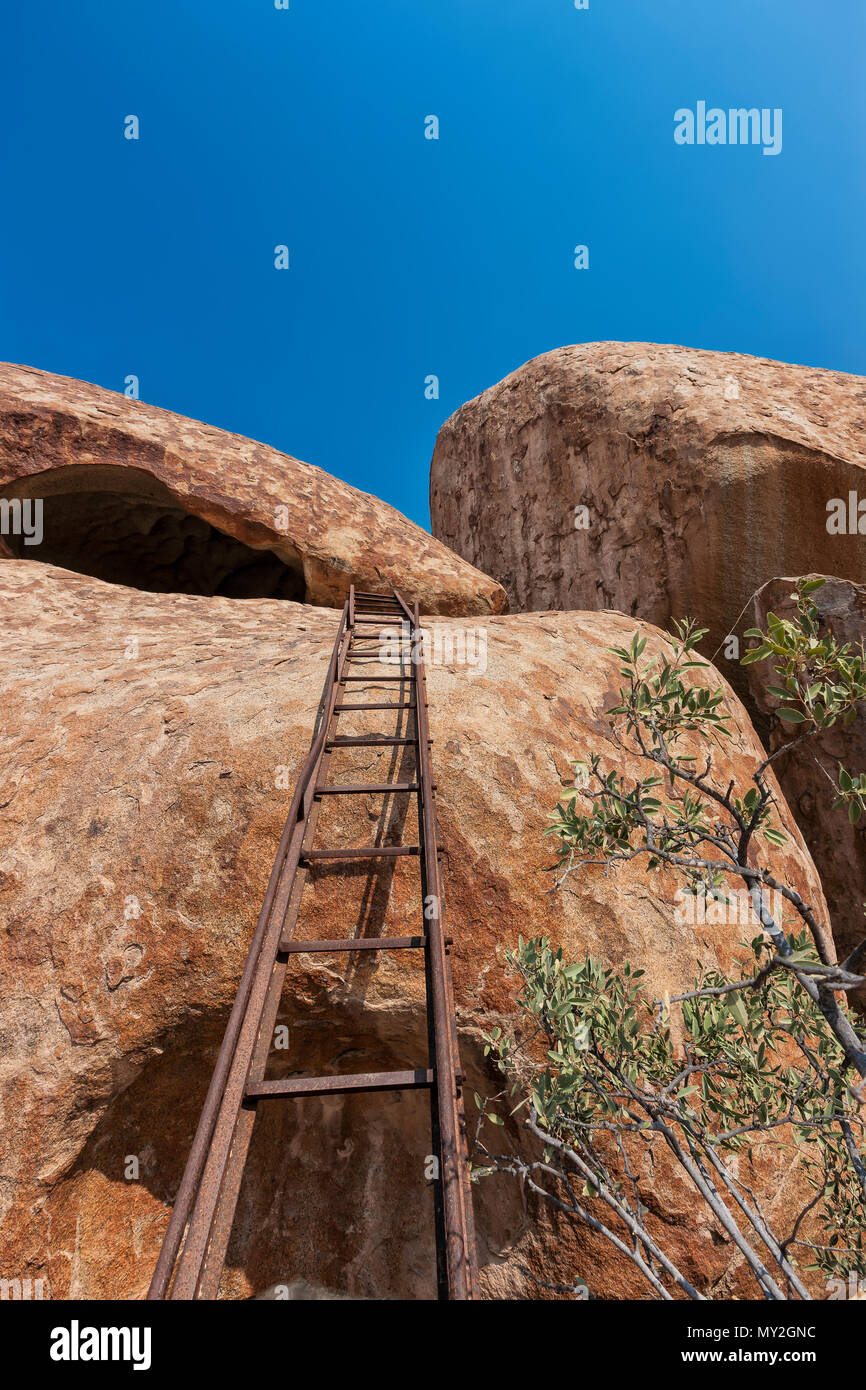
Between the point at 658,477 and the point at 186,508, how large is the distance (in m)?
5.95

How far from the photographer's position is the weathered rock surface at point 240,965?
9.64 feet

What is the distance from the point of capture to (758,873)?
6.33 feet

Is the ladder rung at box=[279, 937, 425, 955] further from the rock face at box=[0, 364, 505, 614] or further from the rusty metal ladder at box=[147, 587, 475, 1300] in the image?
the rock face at box=[0, 364, 505, 614]

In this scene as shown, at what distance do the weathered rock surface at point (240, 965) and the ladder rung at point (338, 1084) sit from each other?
129cm

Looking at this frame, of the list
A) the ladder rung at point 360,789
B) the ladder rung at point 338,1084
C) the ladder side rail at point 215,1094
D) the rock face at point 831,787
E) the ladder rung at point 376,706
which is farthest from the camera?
the rock face at point 831,787

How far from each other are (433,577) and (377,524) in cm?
113

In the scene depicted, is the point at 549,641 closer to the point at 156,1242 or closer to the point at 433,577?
the point at 433,577

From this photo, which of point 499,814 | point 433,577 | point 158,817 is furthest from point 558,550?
point 158,817

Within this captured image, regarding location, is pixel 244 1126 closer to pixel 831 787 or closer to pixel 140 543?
pixel 831 787

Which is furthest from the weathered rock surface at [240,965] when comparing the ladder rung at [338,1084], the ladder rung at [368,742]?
the ladder rung at [338,1084]

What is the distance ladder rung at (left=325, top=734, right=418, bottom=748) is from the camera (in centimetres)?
381

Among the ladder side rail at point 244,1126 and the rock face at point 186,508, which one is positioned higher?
the rock face at point 186,508

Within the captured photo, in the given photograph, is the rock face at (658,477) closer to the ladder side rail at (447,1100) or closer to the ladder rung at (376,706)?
the ladder rung at (376,706)

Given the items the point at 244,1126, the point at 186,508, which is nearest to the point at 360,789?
the point at 244,1126
